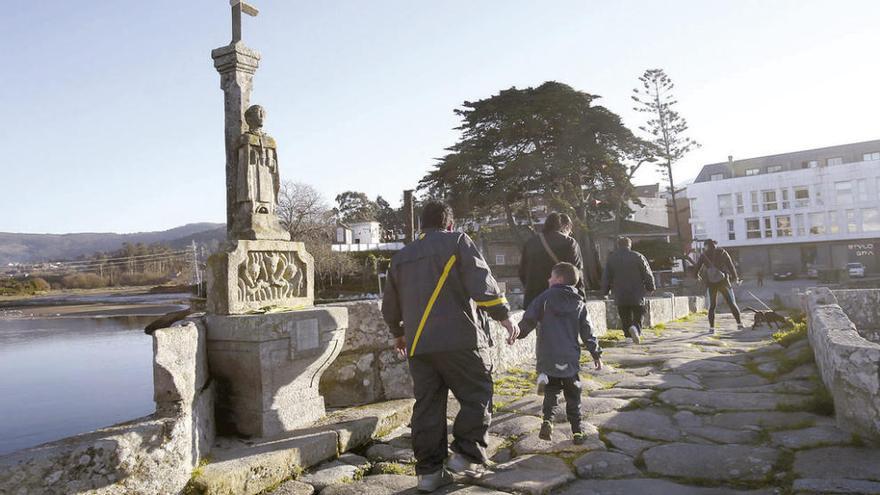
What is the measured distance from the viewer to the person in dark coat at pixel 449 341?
3346mm

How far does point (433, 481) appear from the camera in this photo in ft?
10.2

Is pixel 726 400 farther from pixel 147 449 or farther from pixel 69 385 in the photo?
pixel 69 385

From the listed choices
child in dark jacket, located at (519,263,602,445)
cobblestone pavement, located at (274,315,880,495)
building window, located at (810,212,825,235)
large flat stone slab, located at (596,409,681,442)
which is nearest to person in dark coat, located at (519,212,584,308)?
cobblestone pavement, located at (274,315,880,495)

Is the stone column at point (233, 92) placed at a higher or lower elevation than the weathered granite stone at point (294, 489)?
higher

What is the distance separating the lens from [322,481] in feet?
11.0

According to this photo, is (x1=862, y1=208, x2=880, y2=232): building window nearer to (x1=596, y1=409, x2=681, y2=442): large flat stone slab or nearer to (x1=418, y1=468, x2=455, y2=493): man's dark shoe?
(x1=596, y1=409, x2=681, y2=442): large flat stone slab

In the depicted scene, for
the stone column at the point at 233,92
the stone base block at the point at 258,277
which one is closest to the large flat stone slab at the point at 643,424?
the stone base block at the point at 258,277

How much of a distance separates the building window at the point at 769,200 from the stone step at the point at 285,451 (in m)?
58.9

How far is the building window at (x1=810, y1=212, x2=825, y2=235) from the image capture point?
5141 cm

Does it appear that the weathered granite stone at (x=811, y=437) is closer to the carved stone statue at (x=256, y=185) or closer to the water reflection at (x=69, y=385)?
the carved stone statue at (x=256, y=185)

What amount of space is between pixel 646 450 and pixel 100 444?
305 centimetres

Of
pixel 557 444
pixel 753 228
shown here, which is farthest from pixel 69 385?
pixel 753 228

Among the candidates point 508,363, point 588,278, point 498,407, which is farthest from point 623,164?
point 498,407

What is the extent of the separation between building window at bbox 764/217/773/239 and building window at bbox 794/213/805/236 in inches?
77.0
